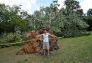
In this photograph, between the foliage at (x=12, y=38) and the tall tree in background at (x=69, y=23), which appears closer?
the foliage at (x=12, y=38)

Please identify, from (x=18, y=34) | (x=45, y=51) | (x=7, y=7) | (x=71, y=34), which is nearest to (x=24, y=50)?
(x=45, y=51)

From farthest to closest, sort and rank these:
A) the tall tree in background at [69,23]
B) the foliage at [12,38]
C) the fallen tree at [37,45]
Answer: the tall tree in background at [69,23] → the foliage at [12,38] → the fallen tree at [37,45]

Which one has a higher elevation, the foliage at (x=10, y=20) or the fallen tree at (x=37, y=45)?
the foliage at (x=10, y=20)

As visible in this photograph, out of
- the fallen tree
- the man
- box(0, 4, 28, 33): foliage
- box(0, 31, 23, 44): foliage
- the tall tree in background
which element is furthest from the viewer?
the tall tree in background

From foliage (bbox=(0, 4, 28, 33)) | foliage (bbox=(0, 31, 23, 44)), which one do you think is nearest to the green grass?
foliage (bbox=(0, 31, 23, 44))

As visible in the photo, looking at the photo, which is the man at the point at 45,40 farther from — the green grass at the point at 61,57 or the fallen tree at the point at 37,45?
the green grass at the point at 61,57

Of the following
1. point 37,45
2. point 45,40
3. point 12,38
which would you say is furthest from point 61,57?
point 12,38

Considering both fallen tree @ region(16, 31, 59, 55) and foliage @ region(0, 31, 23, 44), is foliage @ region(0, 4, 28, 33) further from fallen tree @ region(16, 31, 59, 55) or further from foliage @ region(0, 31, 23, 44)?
fallen tree @ region(16, 31, 59, 55)

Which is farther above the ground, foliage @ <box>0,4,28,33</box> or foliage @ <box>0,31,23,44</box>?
foliage @ <box>0,4,28,33</box>

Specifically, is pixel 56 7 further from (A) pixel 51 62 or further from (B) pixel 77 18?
(A) pixel 51 62

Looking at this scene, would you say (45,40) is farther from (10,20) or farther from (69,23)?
(69,23)

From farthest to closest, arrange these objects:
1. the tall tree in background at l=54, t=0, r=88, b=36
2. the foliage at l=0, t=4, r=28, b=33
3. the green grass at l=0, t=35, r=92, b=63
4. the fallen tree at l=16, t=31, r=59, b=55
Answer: the tall tree in background at l=54, t=0, r=88, b=36 → the foliage at l=0, t=4, r=28, b=33 → the fallen tree at l=16, t=31, r=59, b=55 → the green grass at l=0, t=35, r=92, b=63

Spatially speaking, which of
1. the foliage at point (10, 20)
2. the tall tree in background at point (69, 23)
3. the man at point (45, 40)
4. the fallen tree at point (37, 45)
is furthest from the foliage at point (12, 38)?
the man at point (45, 40)

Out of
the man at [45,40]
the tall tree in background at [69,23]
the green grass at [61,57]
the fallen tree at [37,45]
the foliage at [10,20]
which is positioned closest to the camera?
the green grass at [61,57]
